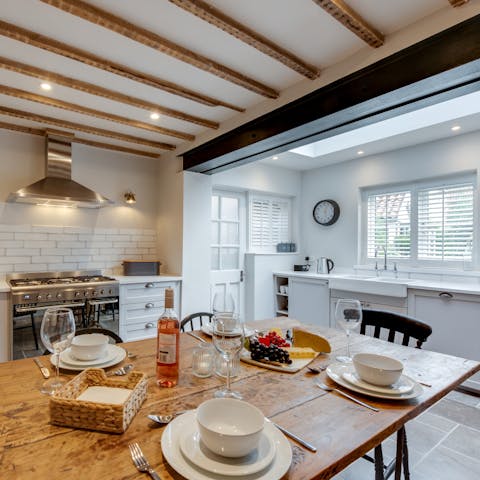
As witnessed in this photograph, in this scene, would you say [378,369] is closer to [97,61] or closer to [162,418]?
[162,418]

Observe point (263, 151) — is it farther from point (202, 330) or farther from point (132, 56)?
point (202, 330)

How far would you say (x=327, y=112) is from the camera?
2090 mm

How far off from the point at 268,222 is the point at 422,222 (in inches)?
79.9

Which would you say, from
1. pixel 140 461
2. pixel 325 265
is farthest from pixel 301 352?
pixel 325 265

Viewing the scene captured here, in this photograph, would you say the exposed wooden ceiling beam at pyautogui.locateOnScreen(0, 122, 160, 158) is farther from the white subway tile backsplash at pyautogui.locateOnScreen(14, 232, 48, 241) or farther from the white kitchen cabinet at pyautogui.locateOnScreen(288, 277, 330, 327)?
the white kitchen cabinet at pyautogui.locateOnScreen(288, 277, 330, 327)

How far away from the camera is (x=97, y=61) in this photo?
6.69 ft

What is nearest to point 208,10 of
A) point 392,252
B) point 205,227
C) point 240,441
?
point 240,441

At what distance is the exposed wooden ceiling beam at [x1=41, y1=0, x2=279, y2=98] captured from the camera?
62.4 inches

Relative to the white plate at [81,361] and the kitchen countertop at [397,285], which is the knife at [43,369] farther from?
the kitchen countertop at [397,285]

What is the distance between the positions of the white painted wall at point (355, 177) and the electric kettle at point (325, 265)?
0.29ft

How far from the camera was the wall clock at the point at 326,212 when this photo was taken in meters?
4.60

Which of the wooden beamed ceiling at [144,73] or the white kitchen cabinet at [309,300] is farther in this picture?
the white kitchen cabinet at [309,300]

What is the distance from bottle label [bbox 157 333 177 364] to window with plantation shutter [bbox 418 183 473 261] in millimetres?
3426

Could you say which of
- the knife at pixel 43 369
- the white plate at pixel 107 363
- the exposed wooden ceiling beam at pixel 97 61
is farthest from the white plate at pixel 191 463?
the exposed wooden ceiling beam at pixel 97 61
